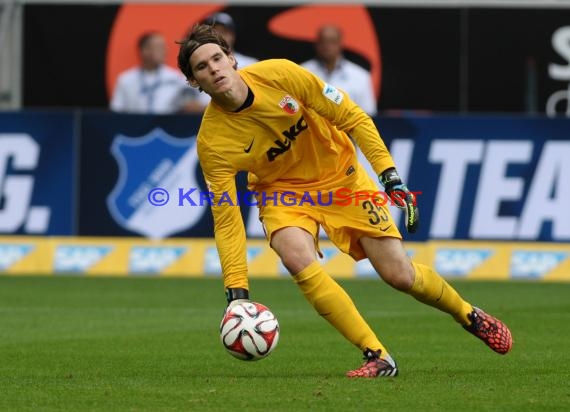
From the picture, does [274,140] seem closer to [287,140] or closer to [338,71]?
[287,140]

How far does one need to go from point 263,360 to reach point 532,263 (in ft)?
24.0

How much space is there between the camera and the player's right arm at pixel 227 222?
880 cm

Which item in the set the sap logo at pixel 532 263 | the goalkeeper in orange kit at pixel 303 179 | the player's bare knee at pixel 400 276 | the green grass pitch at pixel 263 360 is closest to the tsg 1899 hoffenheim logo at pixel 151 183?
the green grass pitch at pixel 263 360

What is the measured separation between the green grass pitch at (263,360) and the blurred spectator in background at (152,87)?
3.16m

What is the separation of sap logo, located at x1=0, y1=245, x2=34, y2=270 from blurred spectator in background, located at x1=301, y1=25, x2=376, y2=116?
3913 millimetres

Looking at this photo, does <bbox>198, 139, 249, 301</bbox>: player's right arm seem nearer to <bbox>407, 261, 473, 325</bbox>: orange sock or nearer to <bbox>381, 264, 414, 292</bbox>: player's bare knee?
<bbox>381, 264, 414, 292</bbox>: player's bare knee

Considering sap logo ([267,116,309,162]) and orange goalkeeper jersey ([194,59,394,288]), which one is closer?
orange goalkeeper jersey ([194,59,394,288])

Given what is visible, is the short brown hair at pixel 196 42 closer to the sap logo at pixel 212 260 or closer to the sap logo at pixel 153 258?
the sap logo at pixel 212 260

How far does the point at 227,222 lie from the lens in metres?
8.88

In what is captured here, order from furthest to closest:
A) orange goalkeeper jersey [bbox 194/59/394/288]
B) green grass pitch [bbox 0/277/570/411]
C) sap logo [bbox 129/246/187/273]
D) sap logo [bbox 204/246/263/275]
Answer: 1. sap logo [bbox 129/246/187/273]
2. sap logo [bbox 204/246/263/275]
3. orange goalkeeper jersey [bbox 194/59/394/288]
4. green grass pitch [bbox 0/277/570/411]

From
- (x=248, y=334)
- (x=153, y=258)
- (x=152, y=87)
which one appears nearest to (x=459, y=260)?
(x=153, y=258)

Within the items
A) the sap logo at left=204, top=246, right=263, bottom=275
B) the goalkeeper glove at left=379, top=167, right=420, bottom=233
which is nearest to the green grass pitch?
the goalkeeper glove at left=379, top=167, right=420, bottom=233

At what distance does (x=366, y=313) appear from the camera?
13.1 m

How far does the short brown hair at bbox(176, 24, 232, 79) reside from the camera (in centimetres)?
875
